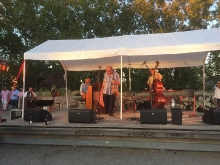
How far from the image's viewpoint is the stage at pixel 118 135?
481 cm

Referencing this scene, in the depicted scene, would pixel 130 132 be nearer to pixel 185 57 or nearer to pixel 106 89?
pixel 106 89

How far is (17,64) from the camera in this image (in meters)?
17.9

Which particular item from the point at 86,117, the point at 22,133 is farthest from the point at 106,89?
→ the point at 22,133

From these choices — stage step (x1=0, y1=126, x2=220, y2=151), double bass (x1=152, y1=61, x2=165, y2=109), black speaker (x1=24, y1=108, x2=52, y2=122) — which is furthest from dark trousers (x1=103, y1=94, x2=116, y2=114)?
black speaker (x1=24, y1=108, x2=52, y2=122)

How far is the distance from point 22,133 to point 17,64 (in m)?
13.7

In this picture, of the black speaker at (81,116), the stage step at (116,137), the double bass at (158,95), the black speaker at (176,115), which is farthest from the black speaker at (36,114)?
the black speaker at (176,115)

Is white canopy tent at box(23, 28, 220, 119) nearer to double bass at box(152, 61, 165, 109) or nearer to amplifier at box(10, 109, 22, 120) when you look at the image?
double bass at box(152, 61, 165, 109)

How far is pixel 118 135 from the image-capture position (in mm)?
5082

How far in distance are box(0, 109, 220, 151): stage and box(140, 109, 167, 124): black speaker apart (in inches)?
6.2

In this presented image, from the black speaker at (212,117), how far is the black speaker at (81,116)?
8.47 feet

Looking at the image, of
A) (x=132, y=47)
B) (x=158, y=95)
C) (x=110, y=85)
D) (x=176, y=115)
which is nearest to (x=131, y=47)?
(x=132, y=47)

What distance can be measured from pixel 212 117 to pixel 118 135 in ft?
6.99

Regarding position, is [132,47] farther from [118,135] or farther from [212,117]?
[212,117]

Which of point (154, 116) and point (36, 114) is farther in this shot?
point (36, 114)
